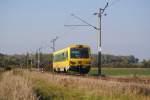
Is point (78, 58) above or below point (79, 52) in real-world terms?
below

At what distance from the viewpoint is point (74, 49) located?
138 feet

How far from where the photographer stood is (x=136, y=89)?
19.3 m

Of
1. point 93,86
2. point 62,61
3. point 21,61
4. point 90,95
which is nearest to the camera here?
point 90,95

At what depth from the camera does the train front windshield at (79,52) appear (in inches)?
1651

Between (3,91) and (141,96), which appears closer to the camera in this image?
(3,91)

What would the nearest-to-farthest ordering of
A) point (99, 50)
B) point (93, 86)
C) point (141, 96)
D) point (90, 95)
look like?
point (141, 96) < point (90, 95) < point (93, 86) < point (99, 50)

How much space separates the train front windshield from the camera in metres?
41.9

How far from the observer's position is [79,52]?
4212 cm

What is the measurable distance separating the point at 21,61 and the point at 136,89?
390ft

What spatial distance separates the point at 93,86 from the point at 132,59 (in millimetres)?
102760

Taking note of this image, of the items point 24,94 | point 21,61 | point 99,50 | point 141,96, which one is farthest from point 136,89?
point 21,61

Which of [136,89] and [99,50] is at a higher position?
[99,50]

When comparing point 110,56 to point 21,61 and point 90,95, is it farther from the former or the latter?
point 90,95

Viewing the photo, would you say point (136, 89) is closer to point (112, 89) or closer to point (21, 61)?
point (112, 89)
